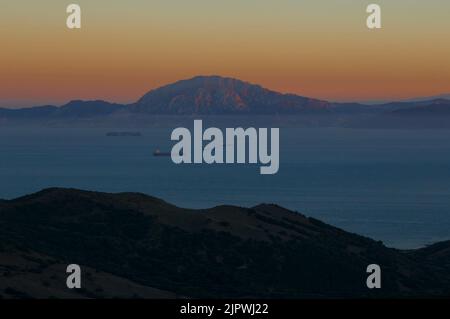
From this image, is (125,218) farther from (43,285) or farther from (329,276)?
(43,285)

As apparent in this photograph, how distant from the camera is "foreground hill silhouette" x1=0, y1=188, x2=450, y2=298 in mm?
Answer: 74062

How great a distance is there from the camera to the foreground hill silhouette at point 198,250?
243 feet

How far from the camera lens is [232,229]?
86.4 m

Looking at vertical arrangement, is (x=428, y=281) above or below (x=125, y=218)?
below

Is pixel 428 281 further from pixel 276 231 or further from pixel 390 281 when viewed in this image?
pixel 276 231

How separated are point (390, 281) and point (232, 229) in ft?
44.8

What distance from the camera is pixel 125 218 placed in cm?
8694

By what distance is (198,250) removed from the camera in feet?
271
